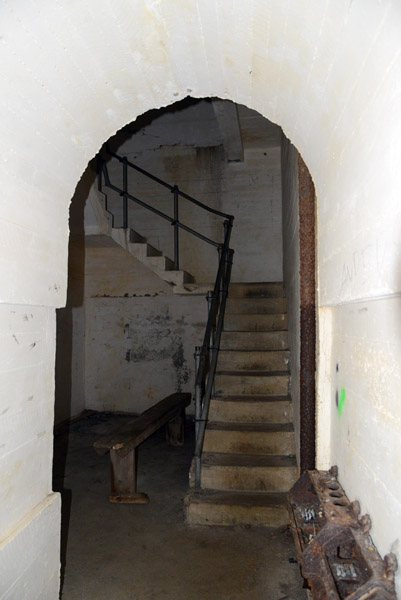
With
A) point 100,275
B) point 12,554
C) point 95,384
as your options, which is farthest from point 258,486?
point 100,275

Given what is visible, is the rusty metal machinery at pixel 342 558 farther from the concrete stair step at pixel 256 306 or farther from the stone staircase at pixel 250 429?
the concrete stair step at pixel 256 306

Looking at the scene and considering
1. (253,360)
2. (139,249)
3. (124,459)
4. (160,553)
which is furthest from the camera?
(139,249)

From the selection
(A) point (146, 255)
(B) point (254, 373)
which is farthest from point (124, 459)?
(A) point (146, 255)

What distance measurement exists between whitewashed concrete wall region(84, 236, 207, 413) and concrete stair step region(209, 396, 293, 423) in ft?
7.80

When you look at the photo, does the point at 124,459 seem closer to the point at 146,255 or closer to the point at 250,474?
the point at 250,474

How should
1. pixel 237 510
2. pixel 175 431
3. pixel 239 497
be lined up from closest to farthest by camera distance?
pixel 237 510 < pixel 239 497 < pixel 175 431

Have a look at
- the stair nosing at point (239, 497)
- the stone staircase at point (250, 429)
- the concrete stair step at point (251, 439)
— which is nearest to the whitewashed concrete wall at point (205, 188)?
the stone staircase at point (250, 429)

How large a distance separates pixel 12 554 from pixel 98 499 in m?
2.12

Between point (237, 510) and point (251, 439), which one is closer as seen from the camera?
point (237, 510)

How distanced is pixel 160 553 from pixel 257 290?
343cm

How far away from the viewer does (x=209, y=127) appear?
6.39 meters

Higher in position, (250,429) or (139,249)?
(139,249)

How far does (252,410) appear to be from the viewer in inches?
150

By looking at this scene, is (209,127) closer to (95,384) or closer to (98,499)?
(95,384)
